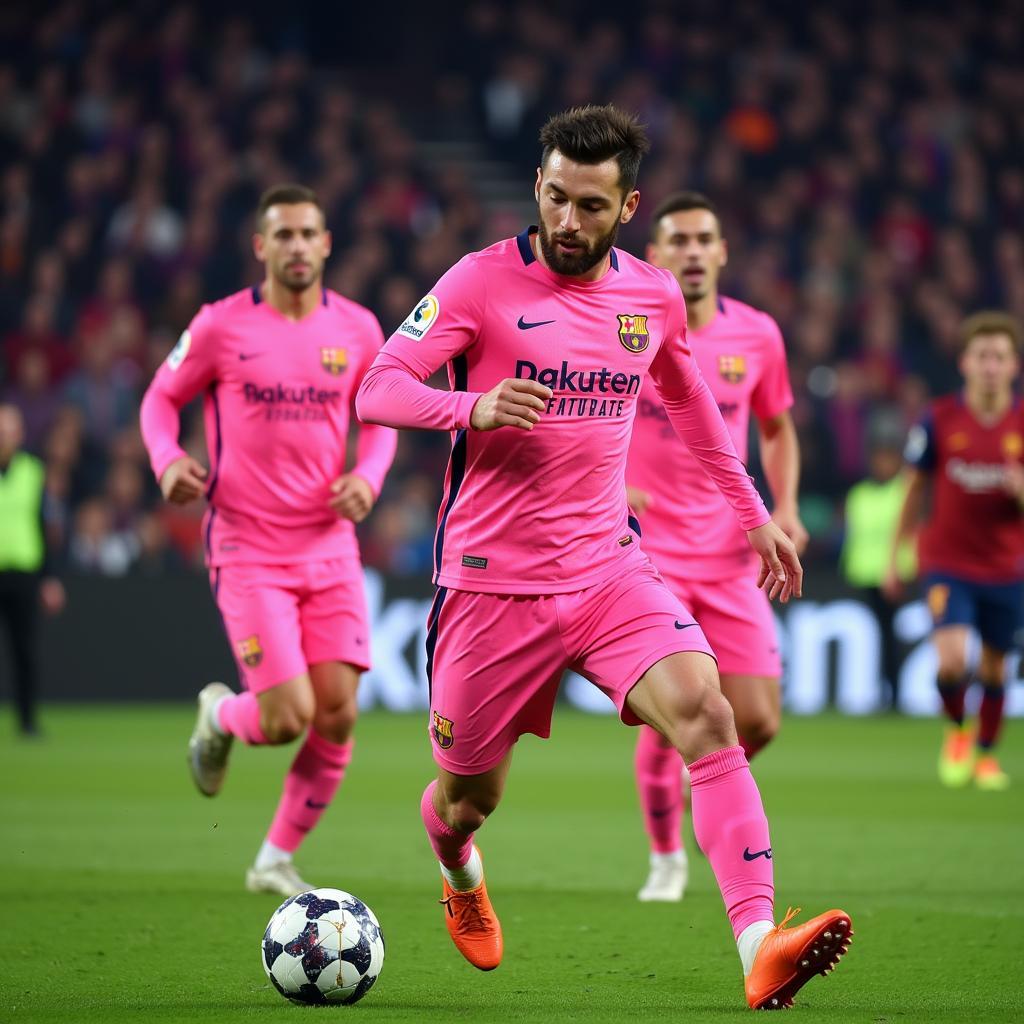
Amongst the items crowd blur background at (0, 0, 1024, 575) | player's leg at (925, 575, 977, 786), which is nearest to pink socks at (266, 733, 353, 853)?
player's leg at (925, 575, 977, 786)

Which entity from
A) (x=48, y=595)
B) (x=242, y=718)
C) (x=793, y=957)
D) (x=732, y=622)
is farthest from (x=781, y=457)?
(x=48, y=595)

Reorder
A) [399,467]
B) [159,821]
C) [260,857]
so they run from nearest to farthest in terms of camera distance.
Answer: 1. [260,857]
2. [159,821]
3. [399,467]

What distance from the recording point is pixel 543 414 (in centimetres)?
526

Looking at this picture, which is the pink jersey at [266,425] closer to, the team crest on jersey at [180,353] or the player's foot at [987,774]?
the team crest on jersey at [180,353]

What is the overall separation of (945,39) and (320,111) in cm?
851

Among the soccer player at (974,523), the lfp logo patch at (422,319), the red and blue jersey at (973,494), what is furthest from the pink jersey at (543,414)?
the red and blue jersey at (973,494)

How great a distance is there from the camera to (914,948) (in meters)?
6.16

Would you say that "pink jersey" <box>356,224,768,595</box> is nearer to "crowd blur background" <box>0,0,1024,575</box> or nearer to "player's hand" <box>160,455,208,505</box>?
"player's hand" <box>160,455,208,505</box>

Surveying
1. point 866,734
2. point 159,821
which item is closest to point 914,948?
point 159,821

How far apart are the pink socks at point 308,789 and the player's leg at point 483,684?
197cm

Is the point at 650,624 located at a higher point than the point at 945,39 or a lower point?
lower

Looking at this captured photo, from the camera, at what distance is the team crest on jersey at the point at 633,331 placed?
17.6 ft

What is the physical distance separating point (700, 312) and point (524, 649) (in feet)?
9.19

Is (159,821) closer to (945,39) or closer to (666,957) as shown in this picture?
(666,957)
